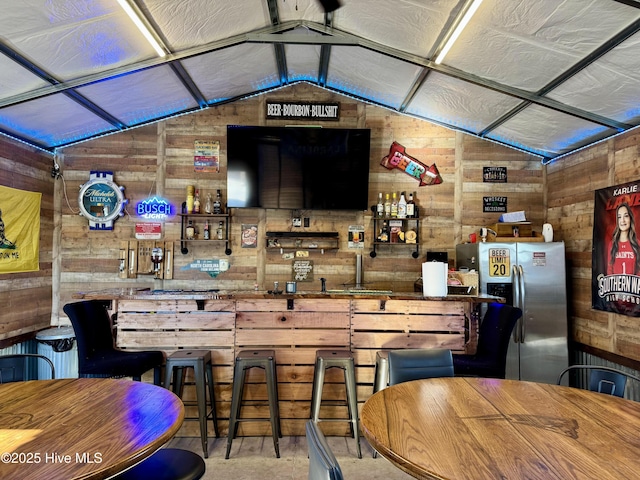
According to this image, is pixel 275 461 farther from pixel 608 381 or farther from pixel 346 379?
pixel 608 381

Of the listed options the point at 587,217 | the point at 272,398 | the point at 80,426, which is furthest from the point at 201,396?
the point at 587,217

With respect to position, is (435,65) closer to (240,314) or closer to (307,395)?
(240,314)

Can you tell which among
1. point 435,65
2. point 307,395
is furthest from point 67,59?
point 307,395

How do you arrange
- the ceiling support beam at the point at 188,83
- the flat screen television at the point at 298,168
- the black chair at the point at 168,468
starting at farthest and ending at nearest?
the flat screen television at the point at 298,168 < the ceiling support beam at the point at 188,83 < the black chair at the point at 168,468

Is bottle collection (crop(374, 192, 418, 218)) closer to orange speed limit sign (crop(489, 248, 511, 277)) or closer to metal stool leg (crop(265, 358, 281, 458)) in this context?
orange speed limit sign (crop(489, 248, 511, 277))

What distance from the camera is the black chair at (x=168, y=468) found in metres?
1.73

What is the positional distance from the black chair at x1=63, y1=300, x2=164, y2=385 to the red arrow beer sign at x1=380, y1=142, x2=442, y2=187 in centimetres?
338

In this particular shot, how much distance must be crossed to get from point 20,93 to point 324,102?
3.12m

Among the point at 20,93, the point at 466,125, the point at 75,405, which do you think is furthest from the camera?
the point at 466,125

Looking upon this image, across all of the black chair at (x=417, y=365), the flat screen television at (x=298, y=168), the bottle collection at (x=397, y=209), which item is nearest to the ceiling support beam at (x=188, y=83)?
the flat screen television at (x=298, y=168)

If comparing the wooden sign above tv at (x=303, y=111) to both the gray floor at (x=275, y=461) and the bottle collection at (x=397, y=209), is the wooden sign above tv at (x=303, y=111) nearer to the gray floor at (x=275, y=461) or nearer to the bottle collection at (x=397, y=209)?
the bottle collection at (x=397, y=209)

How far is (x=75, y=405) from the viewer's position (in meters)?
1.73

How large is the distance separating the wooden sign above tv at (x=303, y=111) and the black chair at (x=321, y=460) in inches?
166

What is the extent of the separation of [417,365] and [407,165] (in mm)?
3080
